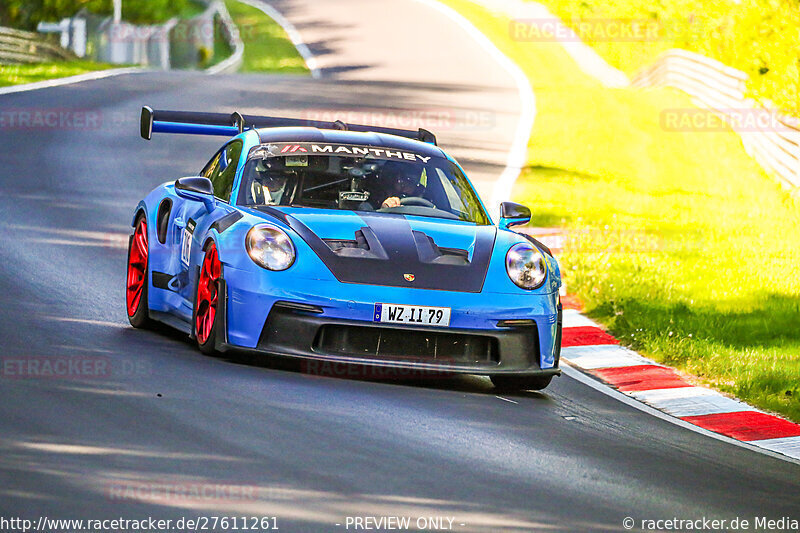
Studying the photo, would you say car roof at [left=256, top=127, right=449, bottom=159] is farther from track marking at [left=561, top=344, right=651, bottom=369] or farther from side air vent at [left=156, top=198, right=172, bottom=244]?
track marking at [left=561, top=344, right=651, bottom=369]

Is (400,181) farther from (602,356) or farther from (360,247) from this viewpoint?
(602,356)

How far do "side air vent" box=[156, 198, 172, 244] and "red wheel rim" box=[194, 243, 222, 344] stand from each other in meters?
1.06

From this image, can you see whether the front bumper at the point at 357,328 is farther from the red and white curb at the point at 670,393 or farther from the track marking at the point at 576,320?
the track marking at the point at 576,320

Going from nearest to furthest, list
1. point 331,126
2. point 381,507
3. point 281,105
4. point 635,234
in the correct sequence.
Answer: point 381,507, point 331,126, point 635,234, point 281,105

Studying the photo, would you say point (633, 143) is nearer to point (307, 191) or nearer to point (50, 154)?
point (50, 154)

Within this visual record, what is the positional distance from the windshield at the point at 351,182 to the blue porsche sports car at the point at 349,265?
0.03 ft

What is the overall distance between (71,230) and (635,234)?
19.8 ft

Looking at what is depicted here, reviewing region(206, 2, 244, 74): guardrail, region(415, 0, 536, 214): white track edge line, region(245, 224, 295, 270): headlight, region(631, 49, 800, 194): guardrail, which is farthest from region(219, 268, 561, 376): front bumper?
region(206, 2, 244, 74): guardrail

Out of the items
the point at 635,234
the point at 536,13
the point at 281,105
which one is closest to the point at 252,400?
the point at 635,234

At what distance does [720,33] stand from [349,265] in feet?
92.8

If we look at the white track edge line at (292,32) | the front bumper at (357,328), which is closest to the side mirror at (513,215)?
the front bumper at (357,328)

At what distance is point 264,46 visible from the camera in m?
42.4

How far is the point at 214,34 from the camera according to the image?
49406 mm

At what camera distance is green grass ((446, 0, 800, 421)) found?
10.3 metres
